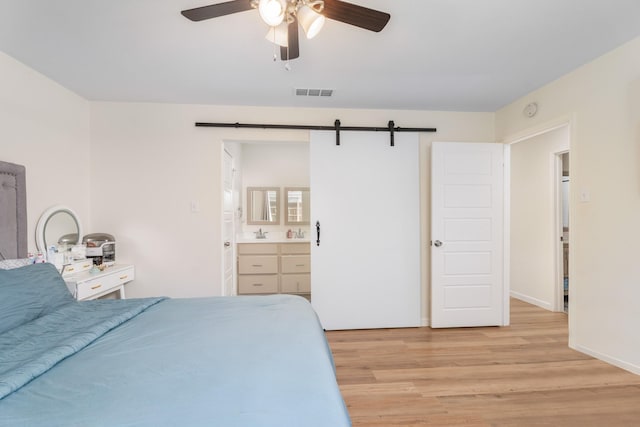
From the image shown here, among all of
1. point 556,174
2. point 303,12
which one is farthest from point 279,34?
point 556,174

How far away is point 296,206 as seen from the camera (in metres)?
5.14

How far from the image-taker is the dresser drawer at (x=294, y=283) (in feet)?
15.2

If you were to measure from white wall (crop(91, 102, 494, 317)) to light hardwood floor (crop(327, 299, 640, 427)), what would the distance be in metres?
1.72

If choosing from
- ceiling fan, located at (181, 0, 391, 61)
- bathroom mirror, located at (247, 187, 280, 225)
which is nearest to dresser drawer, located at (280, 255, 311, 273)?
bathroom mirror, located at (247, 187, 280, 225)

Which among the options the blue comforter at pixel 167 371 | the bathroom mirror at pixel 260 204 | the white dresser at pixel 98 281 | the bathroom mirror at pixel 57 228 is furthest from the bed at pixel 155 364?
the bathroom mirror at pixel 260 204

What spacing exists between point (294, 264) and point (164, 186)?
2.10 m

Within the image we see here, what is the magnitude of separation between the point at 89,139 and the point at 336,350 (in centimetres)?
327

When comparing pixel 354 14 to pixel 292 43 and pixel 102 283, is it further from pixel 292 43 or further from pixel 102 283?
pixel 102 283

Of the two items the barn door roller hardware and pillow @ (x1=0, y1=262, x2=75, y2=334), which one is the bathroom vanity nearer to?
the barn door roller hardware

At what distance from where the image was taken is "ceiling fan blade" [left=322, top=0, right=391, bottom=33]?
1.43 meters

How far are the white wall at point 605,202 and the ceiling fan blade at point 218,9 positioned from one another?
9.08 feet

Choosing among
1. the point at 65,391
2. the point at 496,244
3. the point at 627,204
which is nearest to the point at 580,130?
the point at 627,204

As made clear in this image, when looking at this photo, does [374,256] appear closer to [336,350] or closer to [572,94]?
[336,350]

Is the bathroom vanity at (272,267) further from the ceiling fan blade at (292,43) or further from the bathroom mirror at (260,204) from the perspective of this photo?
the ceiling fan blade at (292,43)
